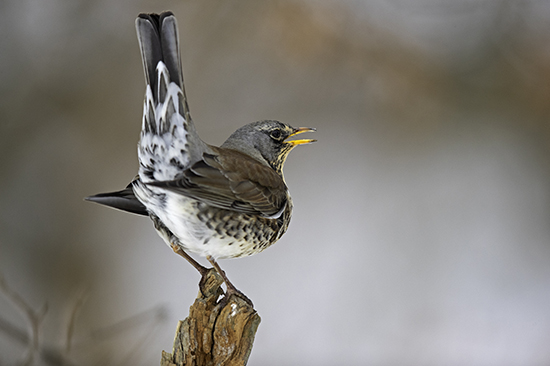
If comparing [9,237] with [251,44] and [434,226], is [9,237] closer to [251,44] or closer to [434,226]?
[251,44]

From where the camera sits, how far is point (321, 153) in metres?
2.82

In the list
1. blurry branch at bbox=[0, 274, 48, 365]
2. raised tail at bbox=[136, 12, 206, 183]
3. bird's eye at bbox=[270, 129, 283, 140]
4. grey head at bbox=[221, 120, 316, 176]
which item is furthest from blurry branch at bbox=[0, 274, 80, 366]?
bird's eye at bbox=[270, 129, 283, 140]

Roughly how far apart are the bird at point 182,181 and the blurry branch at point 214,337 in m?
0.18

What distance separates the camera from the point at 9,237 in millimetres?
2527

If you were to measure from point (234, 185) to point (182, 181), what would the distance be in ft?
0.63

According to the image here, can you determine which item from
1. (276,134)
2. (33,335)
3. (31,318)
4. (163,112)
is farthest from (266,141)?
(33,335)

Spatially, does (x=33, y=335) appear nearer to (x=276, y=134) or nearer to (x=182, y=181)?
(x=182, y=181)

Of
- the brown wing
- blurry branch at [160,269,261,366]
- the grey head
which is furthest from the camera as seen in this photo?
the grey head

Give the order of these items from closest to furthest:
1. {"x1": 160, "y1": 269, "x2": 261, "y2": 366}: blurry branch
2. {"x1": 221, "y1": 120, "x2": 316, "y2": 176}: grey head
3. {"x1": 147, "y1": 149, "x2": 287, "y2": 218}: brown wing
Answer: {"x1": 147, "y1": 149, "x2": 287, "y2": 218}: brown wing, {"x1": 160, "y1": 269, "x2": 261, "y2": 366}: blurry branch, {"x1": 221, "y1": 120, "x2": 316, "y2": 176}: grey head

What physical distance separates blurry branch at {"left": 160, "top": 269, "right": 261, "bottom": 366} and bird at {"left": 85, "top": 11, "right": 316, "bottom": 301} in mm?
183

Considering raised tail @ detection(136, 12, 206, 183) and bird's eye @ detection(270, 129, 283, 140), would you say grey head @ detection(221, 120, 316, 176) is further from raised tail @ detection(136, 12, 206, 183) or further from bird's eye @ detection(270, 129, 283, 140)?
raised tail @ detection(136, 12, 206, 183)

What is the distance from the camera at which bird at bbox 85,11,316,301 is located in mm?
1340

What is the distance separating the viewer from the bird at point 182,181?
1.34m

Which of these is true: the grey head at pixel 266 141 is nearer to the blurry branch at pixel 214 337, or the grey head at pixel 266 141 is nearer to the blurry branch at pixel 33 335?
the blurry branch at pixel 214 337
